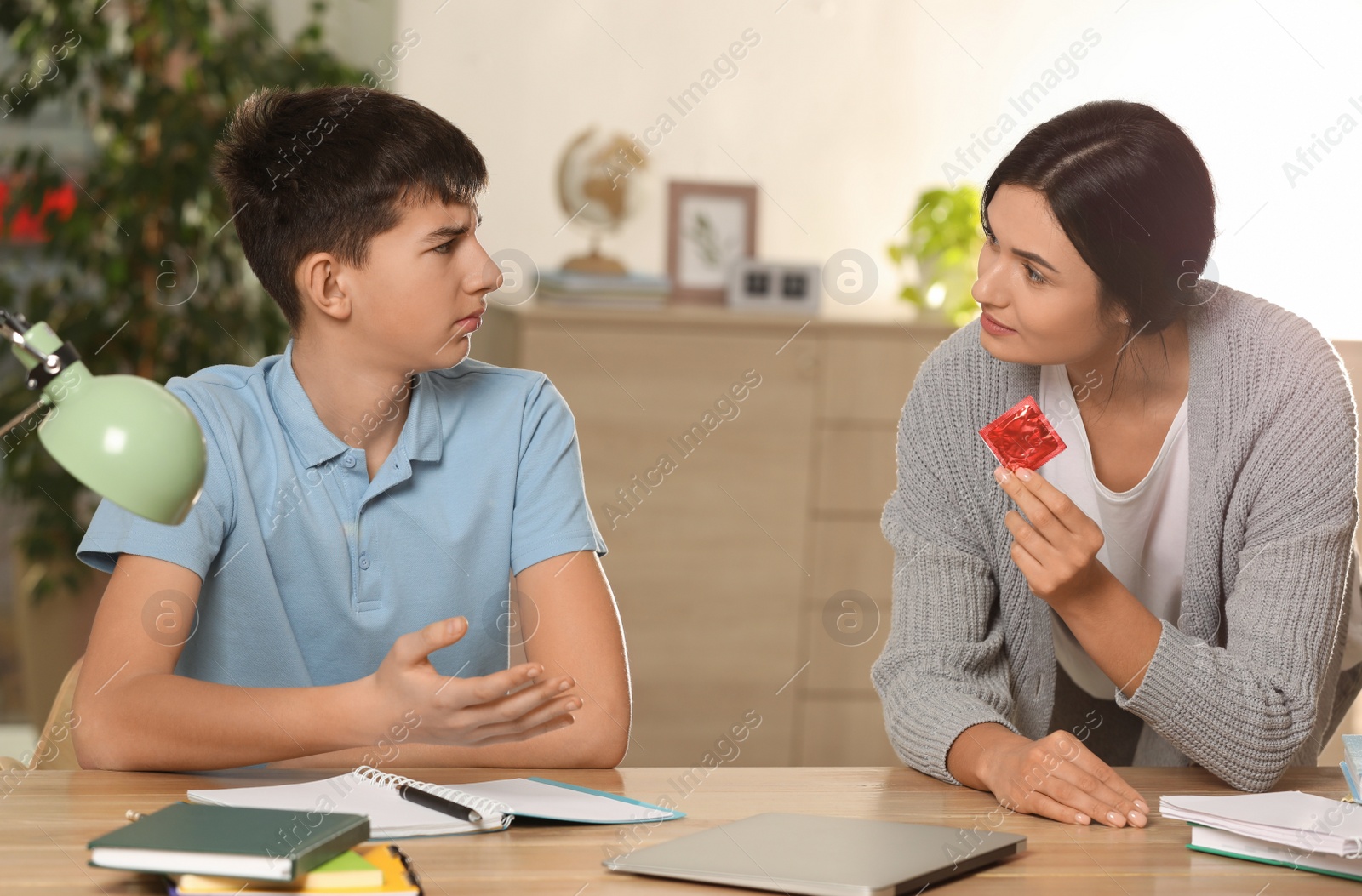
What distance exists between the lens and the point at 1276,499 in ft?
4.85

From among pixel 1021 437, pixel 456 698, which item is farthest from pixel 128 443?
pixel 1021 437

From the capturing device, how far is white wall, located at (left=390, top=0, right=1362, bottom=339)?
3639mm

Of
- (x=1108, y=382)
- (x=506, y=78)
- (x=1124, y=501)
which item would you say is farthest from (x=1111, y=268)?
(x=506, y=78)

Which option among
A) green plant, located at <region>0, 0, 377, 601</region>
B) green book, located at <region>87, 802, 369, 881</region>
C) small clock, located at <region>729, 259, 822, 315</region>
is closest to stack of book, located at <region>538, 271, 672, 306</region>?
small clock, located at <region>729, 259, 822, 315</region>

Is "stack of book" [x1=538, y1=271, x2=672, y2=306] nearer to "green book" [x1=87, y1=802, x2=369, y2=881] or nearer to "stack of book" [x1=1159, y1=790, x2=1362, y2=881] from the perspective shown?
"stack of book" [x1=1159, y1=790, x2=1362, y2=881]

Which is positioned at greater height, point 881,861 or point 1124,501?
point 1124,501

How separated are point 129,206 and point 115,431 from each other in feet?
8.77

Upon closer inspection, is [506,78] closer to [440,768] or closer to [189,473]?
[440,768]

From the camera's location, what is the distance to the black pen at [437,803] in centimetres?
111

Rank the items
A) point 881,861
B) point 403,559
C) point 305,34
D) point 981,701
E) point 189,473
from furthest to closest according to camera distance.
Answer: point 305,34 < point 403,559 < point 981,701 < point 881,861 < point 189,473

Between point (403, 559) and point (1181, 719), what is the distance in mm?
902

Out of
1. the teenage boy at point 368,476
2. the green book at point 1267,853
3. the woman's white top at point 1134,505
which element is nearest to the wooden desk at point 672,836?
the green book at point 1267,853

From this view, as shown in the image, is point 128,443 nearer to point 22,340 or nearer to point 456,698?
point 22,340

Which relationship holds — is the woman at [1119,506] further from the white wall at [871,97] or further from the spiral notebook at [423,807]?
the white wall at [871,97]
